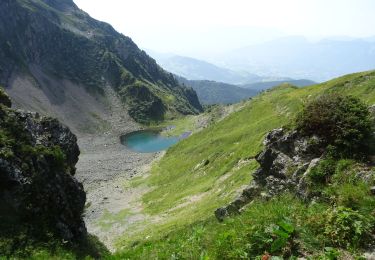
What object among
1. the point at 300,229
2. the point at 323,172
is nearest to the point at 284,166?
the point at 323,172

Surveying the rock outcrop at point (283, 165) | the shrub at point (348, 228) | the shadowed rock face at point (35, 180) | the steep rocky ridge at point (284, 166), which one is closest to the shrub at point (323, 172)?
the steep rocky ridge at point (284, 166)

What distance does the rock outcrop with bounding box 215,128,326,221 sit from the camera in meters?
20.0

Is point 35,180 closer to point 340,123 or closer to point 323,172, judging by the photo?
point 323,172

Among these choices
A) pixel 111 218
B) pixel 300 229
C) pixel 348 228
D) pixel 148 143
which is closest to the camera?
pixel 348 228

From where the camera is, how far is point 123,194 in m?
78.6

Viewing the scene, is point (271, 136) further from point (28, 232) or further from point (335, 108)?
point (28, 232)

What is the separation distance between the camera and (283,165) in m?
23.0

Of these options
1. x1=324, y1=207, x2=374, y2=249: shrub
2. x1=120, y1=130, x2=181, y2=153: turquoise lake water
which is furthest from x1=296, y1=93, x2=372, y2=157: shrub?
x1=120, y1=130, x2=181, y2=153: turquoise lake water

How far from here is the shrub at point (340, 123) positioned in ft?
58.9

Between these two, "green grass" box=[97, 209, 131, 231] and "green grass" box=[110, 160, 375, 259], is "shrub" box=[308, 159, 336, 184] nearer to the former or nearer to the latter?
"green grass" box=[110, 160, 375, 259]

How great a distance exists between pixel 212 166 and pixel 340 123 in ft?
156

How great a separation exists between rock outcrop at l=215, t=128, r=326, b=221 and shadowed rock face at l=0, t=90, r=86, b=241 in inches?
436

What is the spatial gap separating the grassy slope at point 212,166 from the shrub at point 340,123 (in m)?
14.7

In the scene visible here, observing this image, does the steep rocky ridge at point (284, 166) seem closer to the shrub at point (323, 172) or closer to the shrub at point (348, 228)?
the shrub at point (323, 172)
